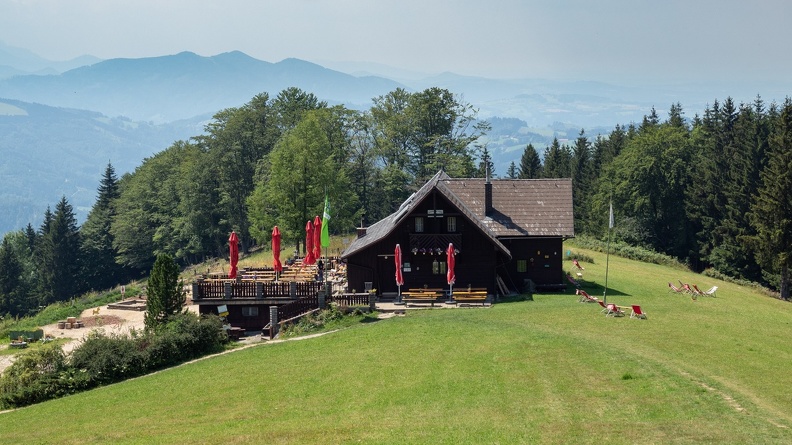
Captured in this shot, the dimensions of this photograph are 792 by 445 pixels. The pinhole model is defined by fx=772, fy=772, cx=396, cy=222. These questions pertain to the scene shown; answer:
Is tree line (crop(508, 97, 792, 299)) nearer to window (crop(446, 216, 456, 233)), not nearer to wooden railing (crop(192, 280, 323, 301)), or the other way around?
window (crop(446, 216, 456, 233))

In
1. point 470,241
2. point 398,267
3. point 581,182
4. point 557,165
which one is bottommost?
point 398,267

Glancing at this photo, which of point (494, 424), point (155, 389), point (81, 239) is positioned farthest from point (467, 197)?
point (81, 239)

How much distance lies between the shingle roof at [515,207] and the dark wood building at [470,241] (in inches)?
2.4

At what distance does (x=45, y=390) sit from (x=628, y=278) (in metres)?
36.9

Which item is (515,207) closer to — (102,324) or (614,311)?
(614,311)

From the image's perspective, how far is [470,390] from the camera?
2414 cm

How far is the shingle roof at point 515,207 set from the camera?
152 ft

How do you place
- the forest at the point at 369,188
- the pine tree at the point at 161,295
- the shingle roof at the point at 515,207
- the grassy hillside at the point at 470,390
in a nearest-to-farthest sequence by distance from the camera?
1. the grassy hillside at the point at 470,390
2. the pine tree at the point at 161,295
3. the shingle roof at the point at 515,207
4. the forest at the point at 369,188

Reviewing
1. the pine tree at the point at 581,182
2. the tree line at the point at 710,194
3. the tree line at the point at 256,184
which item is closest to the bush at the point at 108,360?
the tree line at the point at 256,184

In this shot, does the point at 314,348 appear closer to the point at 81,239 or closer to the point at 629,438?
the point at 629,438

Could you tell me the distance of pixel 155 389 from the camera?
2839 cm

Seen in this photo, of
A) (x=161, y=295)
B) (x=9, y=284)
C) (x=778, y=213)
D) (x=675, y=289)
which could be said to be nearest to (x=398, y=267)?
(x=161, y=295)

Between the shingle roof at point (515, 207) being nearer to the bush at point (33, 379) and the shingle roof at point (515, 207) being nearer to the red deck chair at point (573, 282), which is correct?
the red deck chair at point (573, 282)

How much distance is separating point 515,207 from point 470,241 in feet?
18.1
